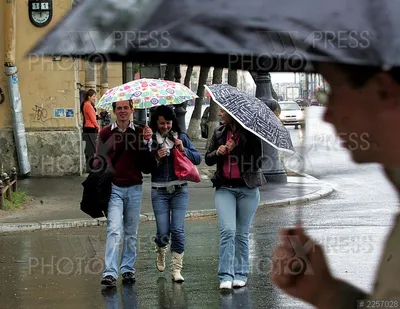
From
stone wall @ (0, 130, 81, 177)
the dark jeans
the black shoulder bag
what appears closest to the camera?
the black shoulder bag

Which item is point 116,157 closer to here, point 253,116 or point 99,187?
point 99,187

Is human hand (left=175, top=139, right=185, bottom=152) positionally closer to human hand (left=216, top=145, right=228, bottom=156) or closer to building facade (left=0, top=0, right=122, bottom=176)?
human hand (left=216, top=145, right=228, bottom=156)

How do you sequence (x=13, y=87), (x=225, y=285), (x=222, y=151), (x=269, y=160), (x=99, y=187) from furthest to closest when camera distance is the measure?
(x=269, y=160)
(x=13, y=87)
(x=99, y=187)
(x=225, y=285)
(x=222, y=151)

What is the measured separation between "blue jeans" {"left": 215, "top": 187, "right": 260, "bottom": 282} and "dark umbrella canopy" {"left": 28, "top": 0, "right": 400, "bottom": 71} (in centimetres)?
593

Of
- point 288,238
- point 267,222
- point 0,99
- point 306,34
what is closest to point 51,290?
point 267,222

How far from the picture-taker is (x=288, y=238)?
6.63 feet

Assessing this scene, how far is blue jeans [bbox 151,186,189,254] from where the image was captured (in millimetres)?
7961

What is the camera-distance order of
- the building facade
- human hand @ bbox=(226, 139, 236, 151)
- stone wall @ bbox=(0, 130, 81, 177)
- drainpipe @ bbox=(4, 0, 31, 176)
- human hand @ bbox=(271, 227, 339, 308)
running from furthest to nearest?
stone wall @ bbox=(0, 130, 81, 177) → the building facade → drainpipe @ bbox=(4, 0, 31, 176) → human hand @ bbox=(226, 139, 236, 151) → human hand @ bbox=(271, 227, 339, 308)

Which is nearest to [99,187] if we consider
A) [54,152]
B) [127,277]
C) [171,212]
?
[171,212]

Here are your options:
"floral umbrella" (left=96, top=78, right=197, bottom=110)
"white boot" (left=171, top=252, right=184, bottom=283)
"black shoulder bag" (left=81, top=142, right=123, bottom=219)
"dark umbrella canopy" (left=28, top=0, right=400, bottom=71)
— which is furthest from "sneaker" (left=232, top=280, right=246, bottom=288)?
"dark umbrella canopy" (left=28, top=0, right=400, bottom=71)

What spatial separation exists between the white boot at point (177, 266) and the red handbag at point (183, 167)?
748 millimetres

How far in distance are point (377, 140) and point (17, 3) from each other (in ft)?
51.3

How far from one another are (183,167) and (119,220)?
0.77m

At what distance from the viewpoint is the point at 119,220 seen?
309 inches
